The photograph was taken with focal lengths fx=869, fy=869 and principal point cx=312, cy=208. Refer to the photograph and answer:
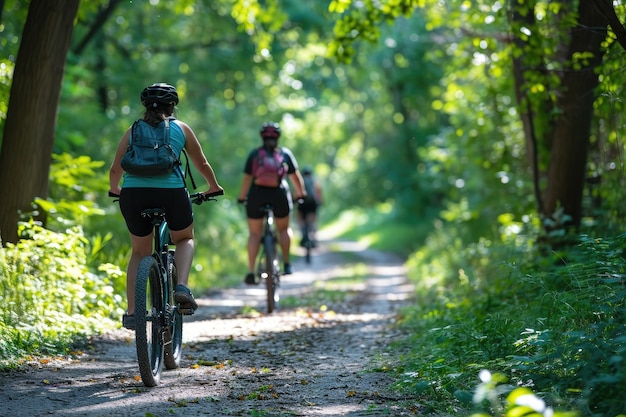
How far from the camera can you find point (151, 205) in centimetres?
583

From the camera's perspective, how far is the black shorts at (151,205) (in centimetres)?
580

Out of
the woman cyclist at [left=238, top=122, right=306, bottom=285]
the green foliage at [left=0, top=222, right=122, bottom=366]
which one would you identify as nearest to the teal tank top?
the green foliage at [left=0, top=222, right=122, bottom=366]

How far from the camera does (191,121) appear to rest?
21469 mm

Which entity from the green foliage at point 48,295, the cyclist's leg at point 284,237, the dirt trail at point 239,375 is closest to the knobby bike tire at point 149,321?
the dirt trail at point 239,375

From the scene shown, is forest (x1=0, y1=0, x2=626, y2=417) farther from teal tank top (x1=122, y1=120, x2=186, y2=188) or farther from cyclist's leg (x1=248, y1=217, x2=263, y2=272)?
teal tank top (x1=122, y1=120, x2=186, y2=188)

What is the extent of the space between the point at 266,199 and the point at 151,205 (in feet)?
14.9

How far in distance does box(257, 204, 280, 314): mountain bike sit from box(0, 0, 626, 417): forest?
165 centimetres

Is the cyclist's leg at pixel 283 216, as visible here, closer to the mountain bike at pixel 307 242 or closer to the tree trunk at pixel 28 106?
the tree trunk at pixel 28 106

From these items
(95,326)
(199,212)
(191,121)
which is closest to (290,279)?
(199,212)

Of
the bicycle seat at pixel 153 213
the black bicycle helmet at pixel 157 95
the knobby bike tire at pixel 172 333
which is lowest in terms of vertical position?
the knobby bike tire at pixel 172 333

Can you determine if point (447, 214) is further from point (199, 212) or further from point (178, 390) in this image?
point (178, 390)

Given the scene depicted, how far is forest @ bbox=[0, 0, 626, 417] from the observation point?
19.1 ft

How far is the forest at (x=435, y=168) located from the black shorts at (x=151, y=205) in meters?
1.40

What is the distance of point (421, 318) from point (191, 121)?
13.2m
